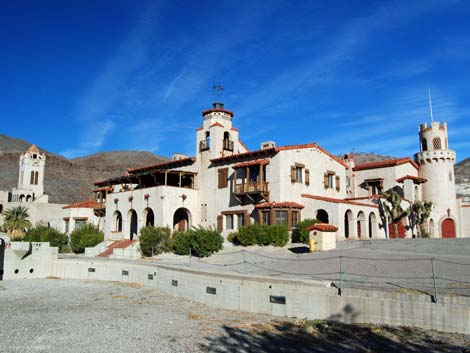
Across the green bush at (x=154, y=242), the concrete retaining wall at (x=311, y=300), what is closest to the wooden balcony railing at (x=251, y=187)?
the green bush at (x=154, y=242)

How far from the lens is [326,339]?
13.2m

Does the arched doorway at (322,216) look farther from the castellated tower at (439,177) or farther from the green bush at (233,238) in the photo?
the castellated tower at (439,177)

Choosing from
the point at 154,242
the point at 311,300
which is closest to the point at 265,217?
the point at 154,242

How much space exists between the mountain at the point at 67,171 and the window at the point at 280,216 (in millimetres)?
74160

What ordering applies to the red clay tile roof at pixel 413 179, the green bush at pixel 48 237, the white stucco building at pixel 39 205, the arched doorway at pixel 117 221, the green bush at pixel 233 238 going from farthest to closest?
the white stucco building at pixel 39 205
the arched doorway at pixel 117 221
the red clay tile roof at pixel 413 179
the green bush at pixel 48 237
the green bush at pixel 233 238

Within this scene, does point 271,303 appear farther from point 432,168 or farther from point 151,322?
point 432,168

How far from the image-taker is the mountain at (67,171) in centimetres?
10600

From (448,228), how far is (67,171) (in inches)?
4389

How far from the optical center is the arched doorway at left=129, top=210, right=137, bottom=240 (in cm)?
4214

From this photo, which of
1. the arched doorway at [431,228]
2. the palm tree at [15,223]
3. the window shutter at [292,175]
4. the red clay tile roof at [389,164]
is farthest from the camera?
the palm tree at [15,223]

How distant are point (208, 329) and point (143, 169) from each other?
33521mm

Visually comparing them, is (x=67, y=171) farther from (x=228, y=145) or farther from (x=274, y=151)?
(x=274, y=151)

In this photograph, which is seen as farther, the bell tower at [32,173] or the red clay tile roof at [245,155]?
the bell tower at [32,173]

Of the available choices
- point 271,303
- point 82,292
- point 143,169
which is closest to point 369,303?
point 271,303
